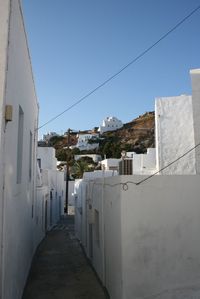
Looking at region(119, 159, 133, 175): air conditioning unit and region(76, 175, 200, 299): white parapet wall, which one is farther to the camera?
region(119, 159, 133, 175): air conditioning unit

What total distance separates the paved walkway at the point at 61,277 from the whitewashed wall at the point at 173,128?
5495mm

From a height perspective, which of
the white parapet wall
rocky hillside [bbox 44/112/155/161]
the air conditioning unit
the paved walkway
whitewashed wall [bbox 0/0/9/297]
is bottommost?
the paved walkway

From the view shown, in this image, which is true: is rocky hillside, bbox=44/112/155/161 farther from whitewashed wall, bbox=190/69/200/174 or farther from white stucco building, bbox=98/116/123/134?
whitewashed wall, bbox=190/69/200/174

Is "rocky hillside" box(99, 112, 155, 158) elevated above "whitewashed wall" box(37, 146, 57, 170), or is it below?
above

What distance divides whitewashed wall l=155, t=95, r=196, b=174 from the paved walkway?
5495 mm

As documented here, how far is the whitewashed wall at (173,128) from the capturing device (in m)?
A: 15.0

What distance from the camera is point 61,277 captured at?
461 inches

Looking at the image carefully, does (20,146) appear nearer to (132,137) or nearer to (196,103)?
(196,103)

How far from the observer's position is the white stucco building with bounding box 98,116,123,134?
113 m

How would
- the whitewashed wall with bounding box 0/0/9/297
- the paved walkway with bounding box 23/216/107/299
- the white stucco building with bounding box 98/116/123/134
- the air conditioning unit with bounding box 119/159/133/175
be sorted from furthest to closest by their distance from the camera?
the white stucco building with bounding box 98/116/123/134
the paved walkway with bounding box 23/216/107/299
the air conditioning unit with bounding box 119/159/133/175
the whitewashed wall with bounding box 0/0/9/297

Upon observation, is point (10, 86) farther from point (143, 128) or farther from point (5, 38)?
point (143, 128)

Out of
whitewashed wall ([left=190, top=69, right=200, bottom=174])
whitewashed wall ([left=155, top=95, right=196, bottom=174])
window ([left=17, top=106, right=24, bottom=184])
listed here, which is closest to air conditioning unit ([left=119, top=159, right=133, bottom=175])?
whitewashed wall ([left=190, top=69, right=200, bottom=174])

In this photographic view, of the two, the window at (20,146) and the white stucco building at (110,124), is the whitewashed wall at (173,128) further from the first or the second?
the white stucco building at (110,124)

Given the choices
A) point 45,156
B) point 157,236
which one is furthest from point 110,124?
point 157,236
